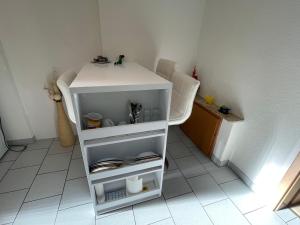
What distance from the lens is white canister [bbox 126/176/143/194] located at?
126 centimetres

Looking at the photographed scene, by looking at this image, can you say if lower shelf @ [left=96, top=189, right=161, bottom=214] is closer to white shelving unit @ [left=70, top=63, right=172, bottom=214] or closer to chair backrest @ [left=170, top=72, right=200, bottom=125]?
white shelving unit @ [left=70, top=63, right=172, bottom=214]

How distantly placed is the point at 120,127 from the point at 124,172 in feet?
1.23

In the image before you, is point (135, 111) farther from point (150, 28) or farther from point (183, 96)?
point (150, 28)

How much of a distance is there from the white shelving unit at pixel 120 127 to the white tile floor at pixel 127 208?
14 centimetres

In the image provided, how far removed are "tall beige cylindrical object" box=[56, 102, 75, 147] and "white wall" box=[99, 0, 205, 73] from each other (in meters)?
0.84

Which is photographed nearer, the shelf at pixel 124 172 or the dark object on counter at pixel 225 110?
the shelf at pixel 124 172

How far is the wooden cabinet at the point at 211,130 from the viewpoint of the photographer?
163cm

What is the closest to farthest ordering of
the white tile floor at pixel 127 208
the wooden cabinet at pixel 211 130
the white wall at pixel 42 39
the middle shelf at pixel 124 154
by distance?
the middle shelf at pixel 124 154
the white tile floor at pixel 127 208
the white wall at pixel 42 39
the wooden cabinet at pixel 211 130

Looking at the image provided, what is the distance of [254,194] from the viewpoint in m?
1.47

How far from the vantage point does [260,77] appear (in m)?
1.34

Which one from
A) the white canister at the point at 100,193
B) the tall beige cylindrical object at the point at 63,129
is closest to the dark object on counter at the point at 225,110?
the white canister at the point at 100,193

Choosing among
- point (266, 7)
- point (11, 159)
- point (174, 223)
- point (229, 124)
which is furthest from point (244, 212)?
point (11, 159)

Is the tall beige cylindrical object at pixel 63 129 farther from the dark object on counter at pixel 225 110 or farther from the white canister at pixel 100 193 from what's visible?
the dark object on counter at pixel 225 110

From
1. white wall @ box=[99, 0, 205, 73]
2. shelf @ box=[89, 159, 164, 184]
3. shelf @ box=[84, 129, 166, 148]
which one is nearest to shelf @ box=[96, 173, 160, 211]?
shelf @ box=[89, 159, 164, 184]
